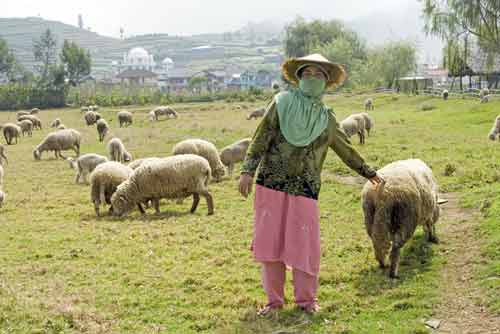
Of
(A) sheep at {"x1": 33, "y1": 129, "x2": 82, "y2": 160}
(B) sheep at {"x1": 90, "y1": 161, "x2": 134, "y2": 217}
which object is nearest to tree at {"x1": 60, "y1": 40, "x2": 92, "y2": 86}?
(A) sheep at {"x1": 33, "y1": 129, "x2": 82, "y2": 160}

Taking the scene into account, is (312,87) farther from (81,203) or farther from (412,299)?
(81,203)

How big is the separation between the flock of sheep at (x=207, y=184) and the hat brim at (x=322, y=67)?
1337mm

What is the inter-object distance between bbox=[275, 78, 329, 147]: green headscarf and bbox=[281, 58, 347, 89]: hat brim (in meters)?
0.18

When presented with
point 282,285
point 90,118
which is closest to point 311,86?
point 282,285

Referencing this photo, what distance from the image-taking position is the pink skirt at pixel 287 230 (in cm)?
627

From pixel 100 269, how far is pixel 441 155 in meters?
11.8

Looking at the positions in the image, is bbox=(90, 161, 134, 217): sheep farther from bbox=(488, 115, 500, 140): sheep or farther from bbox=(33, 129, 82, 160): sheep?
bbox=(488, 115, 500, 140): sheep

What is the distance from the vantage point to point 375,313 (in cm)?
669

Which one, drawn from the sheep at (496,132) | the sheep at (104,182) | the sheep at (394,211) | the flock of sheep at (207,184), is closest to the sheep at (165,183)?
the flock of sheep at (207,184)

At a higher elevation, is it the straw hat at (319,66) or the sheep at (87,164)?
the straw hat at (319,66)

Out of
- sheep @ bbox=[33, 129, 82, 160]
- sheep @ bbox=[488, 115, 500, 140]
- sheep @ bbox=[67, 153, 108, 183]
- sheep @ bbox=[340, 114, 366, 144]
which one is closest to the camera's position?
sheep @ bbox=[67, 153, 108, 183]

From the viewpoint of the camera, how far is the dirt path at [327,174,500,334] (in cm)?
628

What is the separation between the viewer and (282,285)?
260 inches

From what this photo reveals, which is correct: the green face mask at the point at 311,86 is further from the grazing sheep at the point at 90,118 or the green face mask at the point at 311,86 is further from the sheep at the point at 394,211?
the grazing sheep at the point at 90,118
